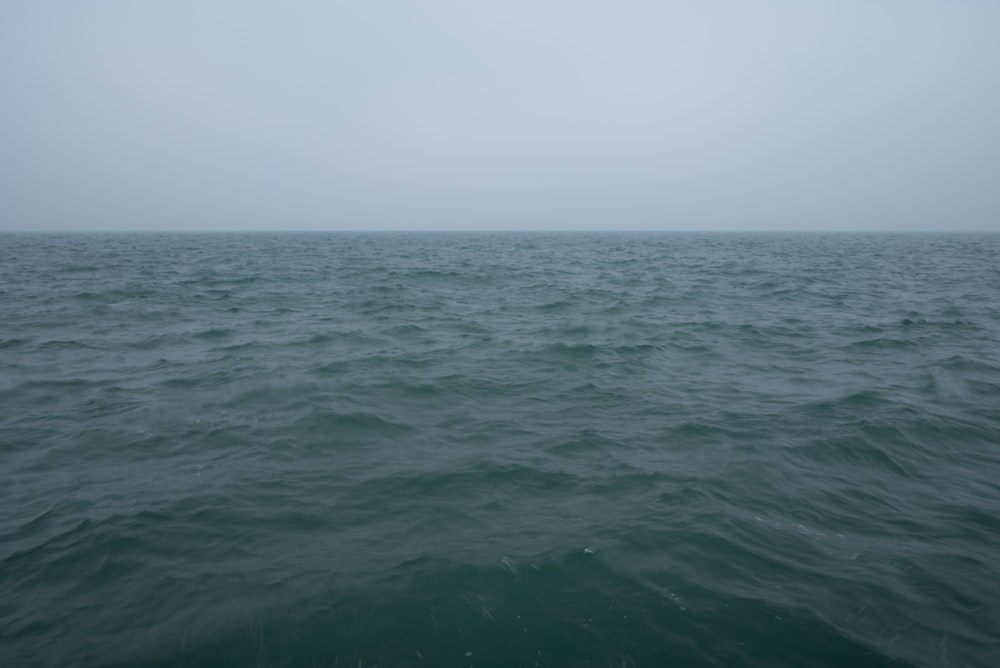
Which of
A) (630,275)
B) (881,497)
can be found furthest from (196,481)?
(630,275)

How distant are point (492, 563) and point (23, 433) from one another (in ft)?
26.6

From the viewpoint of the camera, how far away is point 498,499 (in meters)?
6.64

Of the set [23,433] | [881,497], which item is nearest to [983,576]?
[881,497]

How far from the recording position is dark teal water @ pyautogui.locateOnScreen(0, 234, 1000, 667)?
4586mm

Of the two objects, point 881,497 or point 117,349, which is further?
point 117,349

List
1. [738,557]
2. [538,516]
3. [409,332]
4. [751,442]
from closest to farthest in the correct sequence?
1. [738,557]
2. [538,516]
3. [751,442]
4. [409,332]

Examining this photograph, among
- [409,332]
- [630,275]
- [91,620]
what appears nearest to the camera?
[91,620]

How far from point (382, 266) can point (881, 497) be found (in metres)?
34.3

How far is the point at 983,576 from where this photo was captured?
17.2 feet

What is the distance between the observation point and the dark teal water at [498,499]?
4.59 m

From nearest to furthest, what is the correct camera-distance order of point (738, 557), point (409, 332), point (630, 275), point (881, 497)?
point (738, 557) < point (881, 497) < point (409, 332) < point (630, 275)

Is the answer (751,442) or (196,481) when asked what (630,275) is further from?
(196,481)

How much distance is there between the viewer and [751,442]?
8.17 m

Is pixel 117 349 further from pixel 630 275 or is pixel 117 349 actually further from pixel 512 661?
pixel 630 275
